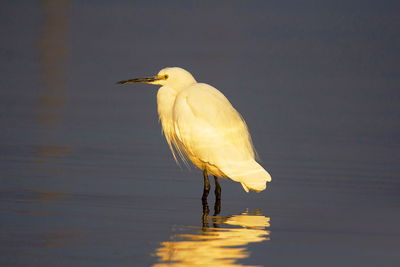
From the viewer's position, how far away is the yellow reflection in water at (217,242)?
249 inches

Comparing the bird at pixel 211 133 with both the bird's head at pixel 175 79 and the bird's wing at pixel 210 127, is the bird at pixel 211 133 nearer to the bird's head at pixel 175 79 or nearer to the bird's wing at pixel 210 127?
the bird's wing at pixel 210 127

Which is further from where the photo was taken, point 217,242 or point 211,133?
point 211,133

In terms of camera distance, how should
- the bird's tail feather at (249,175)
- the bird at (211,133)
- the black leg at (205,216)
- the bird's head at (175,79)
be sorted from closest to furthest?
the black leg at (205,216), the bird's tail feather at (249,175), the bird at (211,133), the bird's head at (175,79)

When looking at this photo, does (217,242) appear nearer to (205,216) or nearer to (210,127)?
(205,216)

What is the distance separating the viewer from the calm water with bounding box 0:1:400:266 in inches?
265

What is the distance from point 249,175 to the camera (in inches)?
324

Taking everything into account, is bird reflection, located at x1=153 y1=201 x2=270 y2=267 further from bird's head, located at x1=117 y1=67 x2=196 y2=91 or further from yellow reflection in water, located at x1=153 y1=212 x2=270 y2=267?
bird's head, located at x1=117 y1=67 x2=196 y2=91

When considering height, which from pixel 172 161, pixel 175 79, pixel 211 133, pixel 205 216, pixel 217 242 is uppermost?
pixel 175 79

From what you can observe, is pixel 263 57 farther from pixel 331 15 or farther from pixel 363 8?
pixel 363 8

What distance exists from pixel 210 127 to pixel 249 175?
0.59m

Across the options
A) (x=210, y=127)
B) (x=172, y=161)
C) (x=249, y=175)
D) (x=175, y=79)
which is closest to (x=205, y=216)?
(x=249, y=175)

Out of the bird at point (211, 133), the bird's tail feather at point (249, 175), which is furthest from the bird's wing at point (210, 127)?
the bird's tail feather at point (249, 175)

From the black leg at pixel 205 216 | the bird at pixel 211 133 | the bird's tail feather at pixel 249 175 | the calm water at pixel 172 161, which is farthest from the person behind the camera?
the bird at pixel 211 133

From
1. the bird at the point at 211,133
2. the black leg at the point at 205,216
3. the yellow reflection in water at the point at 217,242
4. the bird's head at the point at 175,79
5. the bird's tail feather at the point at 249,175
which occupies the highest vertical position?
the bird's head at the point at 175,79
